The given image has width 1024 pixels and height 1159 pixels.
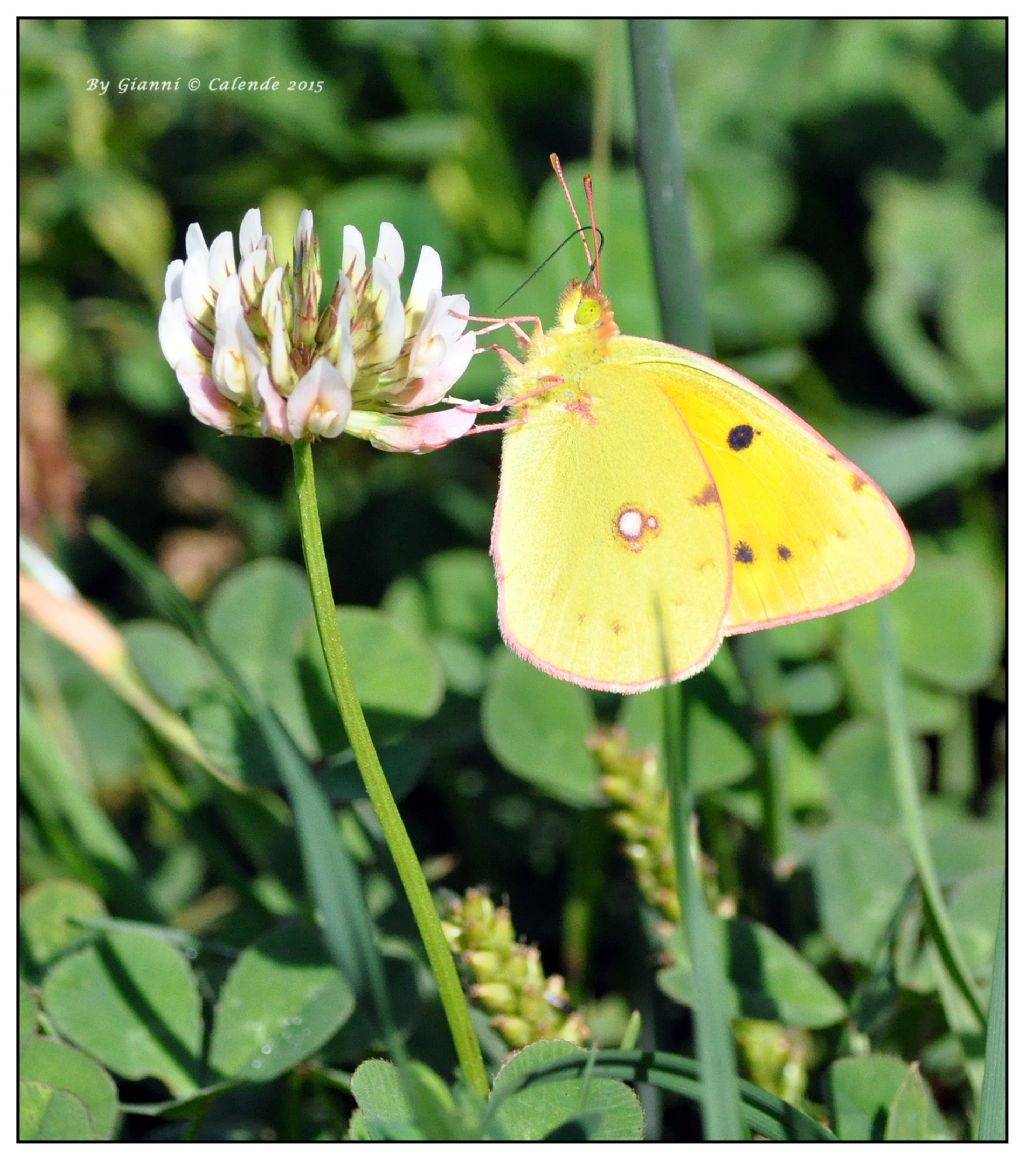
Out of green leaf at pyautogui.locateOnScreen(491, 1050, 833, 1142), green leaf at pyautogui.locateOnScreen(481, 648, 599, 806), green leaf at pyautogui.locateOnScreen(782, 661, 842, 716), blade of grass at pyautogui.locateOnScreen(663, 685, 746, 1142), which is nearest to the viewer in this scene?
blade of grass at pyautogui.locateOnScreen(663, 685, 746, 1142)

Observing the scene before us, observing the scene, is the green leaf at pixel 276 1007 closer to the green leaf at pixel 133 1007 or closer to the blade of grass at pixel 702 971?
the green leaf at pixel 133 1007

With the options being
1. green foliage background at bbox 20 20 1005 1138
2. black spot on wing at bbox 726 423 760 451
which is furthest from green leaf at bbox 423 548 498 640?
black spot on wing at bbox 726 423 760 451

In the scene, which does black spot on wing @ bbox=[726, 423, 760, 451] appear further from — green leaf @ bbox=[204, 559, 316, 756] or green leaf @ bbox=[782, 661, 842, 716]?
green leaf @ bbox=[204, 559, 316, 756]

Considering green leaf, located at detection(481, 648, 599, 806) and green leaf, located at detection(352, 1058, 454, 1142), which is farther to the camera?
green leaf, located at detection(481, 648, 599, 806)

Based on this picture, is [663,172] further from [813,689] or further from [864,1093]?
[864,1093]

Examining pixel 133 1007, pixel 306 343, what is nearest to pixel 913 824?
pixel 306 343

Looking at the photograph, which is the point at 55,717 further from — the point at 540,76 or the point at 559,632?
the point at 540,76
